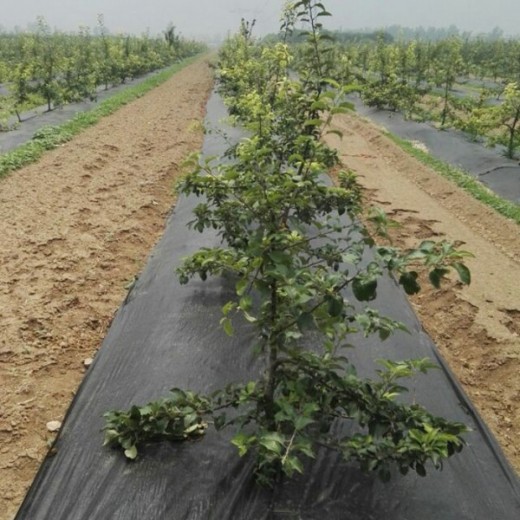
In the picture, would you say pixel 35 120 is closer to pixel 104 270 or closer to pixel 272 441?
pixel 104 270

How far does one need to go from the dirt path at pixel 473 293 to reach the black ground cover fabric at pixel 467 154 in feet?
3.68

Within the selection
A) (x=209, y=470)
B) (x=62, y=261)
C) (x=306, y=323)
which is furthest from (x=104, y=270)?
(x=306, y=323)

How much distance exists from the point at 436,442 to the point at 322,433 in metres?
0.61

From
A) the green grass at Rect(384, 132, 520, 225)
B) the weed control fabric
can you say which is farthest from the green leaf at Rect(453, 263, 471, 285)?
the green grass at Rect(384, 132, 520, 225)

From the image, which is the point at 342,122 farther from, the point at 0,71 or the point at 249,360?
the point at 249,360

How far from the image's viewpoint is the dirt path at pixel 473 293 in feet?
14.1

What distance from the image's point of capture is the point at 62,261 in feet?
18.7

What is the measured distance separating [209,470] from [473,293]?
13.8ft

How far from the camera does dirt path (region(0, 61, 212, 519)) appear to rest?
11.9 ft

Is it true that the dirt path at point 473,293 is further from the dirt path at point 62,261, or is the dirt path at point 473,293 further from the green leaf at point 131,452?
the dirt path at point 62,261

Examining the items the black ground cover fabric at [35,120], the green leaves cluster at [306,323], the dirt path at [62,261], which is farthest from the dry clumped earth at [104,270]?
the black ground cover fabric at [35,120]

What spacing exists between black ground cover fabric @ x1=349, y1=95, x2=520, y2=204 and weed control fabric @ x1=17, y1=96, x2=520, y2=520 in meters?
7.16

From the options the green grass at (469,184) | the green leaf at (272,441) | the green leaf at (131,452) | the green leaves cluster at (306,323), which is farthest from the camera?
the green grass at (469,184)

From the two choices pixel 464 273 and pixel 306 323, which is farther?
pixel 306 323
